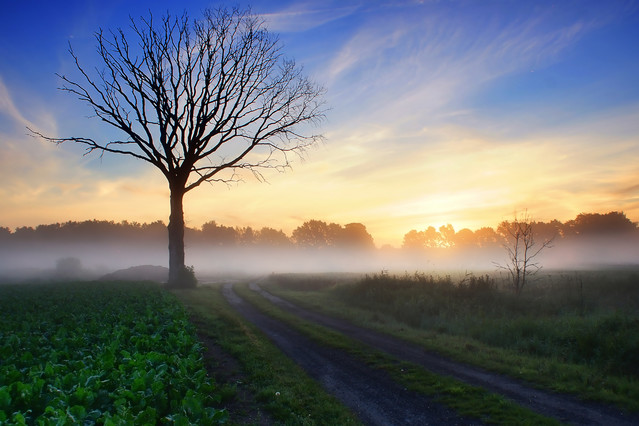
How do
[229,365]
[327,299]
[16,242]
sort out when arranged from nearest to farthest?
[229,365], [327,299], [16,242]

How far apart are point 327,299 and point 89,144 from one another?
74.2ft

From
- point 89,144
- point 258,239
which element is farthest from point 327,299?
point 258,239

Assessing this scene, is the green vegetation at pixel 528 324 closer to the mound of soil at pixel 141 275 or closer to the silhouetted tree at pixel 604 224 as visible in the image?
the mound of soil at pixel 141 275

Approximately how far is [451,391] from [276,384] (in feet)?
13.4

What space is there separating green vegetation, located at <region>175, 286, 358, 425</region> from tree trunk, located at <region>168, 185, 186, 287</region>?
19.0 meters

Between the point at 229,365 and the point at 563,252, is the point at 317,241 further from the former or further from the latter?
the point at 229,365

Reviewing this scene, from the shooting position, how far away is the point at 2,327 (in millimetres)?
10070

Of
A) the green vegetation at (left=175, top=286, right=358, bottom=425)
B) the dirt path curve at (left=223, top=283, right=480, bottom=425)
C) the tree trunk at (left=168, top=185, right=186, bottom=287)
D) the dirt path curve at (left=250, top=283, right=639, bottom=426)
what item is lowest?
the dirt path curve at (left=250, top=283, right=639, bottom=426)

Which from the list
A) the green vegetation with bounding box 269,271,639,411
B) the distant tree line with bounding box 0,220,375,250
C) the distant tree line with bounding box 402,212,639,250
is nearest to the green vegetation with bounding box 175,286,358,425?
the green vegetation with bounding box 269,271,639,411

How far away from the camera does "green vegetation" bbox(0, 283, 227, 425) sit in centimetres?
469

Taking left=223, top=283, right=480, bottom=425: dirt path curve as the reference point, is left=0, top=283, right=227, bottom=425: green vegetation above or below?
above

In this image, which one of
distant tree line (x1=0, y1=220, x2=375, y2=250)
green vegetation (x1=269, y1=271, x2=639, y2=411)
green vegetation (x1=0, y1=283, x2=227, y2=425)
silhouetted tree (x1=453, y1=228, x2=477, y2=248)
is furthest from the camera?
silhouetted tree (x1=453, y1=228, x2=477, y2=248)

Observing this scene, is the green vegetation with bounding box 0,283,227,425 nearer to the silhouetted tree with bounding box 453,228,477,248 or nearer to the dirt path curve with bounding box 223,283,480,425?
the dirt path curve with bounding box 223,283,480,425

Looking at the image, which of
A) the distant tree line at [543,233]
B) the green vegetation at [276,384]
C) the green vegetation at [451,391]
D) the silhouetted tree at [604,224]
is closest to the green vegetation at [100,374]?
the green vegetation at [276,384]
